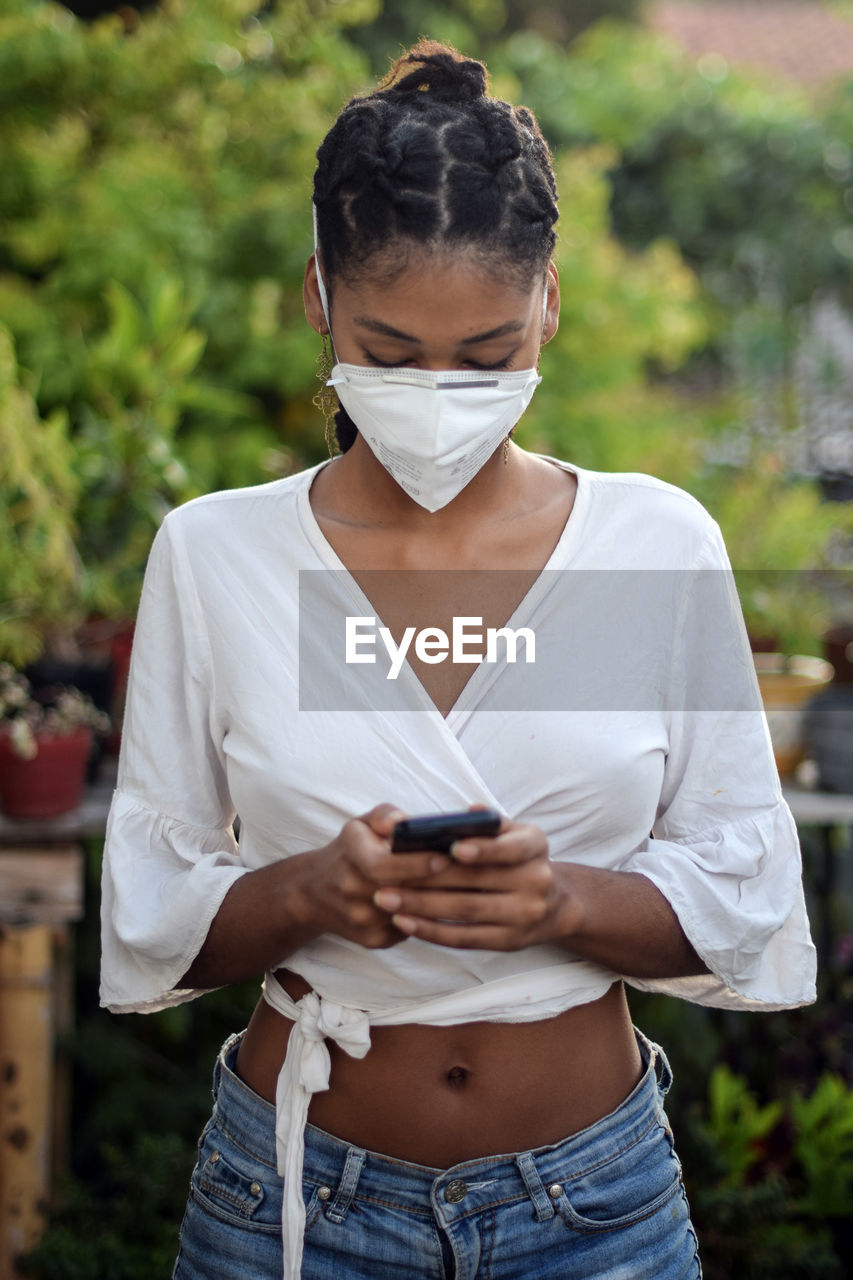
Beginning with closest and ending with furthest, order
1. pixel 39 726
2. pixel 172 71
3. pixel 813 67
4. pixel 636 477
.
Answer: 1. pixel 636 477
2. pixel 39 726
3. pixel 172 71
4. pixel 813 67

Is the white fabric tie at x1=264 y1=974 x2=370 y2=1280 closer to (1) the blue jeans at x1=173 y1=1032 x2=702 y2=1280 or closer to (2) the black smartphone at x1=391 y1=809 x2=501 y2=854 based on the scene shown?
(1) the blue jeans at x1=173 y1=1032 x2=702 y2=1280

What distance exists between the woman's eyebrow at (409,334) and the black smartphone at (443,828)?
54 cm

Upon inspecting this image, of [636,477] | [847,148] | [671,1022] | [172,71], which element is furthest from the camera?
[847,148]

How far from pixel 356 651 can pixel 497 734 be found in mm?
194

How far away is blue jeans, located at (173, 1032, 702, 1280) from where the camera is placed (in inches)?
54.1

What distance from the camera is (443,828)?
1.19 meters

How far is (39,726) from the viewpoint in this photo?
273cm

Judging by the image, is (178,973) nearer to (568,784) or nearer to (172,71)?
(568,784)

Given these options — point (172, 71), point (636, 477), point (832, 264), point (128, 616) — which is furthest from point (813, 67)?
point (636, 477)

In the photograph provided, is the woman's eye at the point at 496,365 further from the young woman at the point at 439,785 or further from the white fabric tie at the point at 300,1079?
the white fabric tie at the point at 300,1079

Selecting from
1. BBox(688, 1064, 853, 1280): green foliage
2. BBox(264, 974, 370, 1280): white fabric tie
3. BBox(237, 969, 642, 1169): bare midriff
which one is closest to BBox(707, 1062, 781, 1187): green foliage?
BBox(688, 1064, 853, 1280): green foliage

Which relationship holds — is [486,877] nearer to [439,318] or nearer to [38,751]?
[439,318]

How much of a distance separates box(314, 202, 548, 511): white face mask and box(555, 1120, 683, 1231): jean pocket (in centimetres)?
79

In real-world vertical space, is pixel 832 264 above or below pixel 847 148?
below
